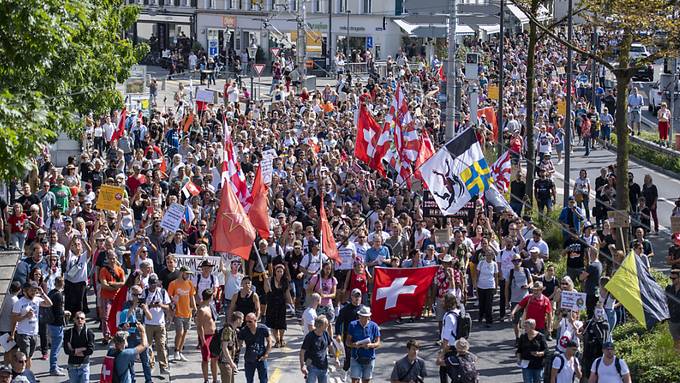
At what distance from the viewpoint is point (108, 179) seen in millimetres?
27891

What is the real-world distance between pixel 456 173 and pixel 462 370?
599 centimetres

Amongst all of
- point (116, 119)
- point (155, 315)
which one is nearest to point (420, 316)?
point (155, 315)

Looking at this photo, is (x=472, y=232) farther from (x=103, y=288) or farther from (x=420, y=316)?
(x=103, y=288)

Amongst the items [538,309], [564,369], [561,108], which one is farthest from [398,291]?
[561,108]

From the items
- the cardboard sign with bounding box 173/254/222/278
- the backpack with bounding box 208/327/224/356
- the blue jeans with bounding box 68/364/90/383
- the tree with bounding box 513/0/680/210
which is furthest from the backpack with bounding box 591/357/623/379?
the tree with bounding box 513/0/680/210

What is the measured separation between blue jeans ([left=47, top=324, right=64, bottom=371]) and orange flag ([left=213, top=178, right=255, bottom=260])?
8.88ft

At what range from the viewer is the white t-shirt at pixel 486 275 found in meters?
21.8

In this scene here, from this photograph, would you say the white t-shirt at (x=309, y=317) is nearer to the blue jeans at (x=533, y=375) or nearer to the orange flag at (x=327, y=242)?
the orange flag at (x=327, y=242)

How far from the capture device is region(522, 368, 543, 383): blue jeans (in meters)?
17.7

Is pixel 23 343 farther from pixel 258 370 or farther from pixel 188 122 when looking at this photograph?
pixel 188 122

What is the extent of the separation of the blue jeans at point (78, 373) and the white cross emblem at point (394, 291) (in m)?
5.29

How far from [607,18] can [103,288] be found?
10.2 meters

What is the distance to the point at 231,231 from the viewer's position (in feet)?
67.6

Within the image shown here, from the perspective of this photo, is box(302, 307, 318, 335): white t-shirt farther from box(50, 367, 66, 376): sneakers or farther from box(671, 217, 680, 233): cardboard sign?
box(671, 217, 680, 233): cardboard sign
